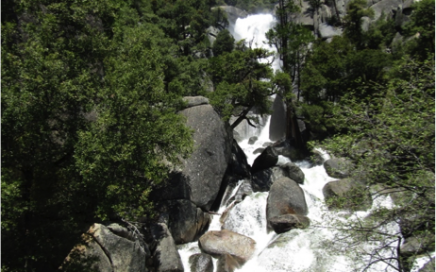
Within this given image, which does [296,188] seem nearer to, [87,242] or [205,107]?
[205,107]

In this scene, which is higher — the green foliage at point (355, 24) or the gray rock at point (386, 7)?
the gray rock at point (386, 7)

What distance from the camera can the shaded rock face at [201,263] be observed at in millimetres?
13336

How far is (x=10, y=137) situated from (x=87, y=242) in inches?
160

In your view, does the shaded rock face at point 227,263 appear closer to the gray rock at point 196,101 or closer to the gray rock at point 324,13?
the gray rock at point 196,101

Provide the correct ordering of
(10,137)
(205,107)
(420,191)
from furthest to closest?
(205,107)
(10,137)
(420,191)

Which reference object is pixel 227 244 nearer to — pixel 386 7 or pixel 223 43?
pixel 223 43

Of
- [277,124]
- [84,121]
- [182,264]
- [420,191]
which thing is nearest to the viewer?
[420,191]

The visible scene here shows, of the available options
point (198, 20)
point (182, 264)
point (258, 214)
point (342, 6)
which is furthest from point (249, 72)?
point (342, 6)

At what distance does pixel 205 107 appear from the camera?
19719 mm

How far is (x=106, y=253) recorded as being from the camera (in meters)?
10.8

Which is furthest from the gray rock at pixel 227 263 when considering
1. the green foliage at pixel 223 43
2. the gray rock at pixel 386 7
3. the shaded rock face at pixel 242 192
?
the gray rock at pixel 386 7

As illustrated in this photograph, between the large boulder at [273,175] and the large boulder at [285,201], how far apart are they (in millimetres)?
2873

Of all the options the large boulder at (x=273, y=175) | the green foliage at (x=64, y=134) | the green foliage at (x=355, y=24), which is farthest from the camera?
the green foliage at (x=355, y=24)

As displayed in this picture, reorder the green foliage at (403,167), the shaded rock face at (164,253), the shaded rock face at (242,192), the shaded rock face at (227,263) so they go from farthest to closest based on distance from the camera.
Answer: the shaded rock face at (242,192), the shaded rock face at (227,263), the shaded rock face at (164,253), the green foliage at (403,167)
